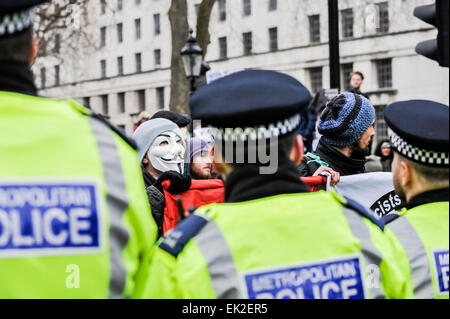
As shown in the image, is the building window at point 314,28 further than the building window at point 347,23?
Yes

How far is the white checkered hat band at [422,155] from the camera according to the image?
3.20 m

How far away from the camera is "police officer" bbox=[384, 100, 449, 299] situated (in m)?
3.18

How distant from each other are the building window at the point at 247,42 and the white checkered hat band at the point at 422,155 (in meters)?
54.5

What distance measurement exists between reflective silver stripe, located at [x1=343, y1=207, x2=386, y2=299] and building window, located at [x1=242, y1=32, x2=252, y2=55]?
54858 mm

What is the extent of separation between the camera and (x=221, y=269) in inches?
108

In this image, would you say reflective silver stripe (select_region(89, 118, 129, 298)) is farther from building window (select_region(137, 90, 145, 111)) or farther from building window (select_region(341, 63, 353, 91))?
building window (select_region(137, 90, 145, 111))

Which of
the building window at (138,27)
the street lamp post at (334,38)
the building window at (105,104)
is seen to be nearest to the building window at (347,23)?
the building window at (138,27)

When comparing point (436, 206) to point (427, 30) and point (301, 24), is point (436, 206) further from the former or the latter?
point (301, 24)

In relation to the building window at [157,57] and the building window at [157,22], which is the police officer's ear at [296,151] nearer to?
the building window at [157,22]

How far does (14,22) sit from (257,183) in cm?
97

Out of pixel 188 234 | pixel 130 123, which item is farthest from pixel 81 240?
pixel 130 123

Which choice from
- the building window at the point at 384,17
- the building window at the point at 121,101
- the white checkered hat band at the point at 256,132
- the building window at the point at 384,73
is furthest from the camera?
the building window at the point at 121,101

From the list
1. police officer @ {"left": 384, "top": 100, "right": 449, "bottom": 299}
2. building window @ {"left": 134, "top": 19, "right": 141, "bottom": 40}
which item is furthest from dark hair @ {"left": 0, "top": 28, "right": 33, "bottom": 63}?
building window @ {"left": 134, "top": 19, "right": 141, "bottom": 40}

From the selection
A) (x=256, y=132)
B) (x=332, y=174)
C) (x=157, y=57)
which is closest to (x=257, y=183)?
(x=256, y=132)
